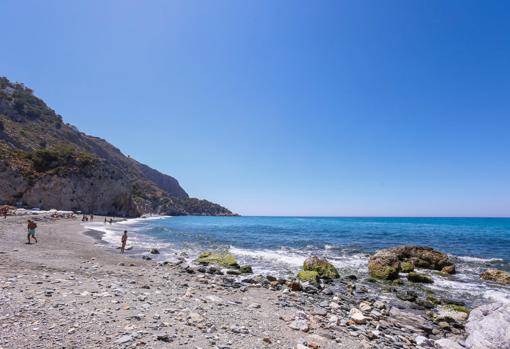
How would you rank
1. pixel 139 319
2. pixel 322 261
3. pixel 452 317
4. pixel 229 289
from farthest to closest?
pixel 322 261 → pixel 229 289 → pixel 452 317 → pixel 139 319

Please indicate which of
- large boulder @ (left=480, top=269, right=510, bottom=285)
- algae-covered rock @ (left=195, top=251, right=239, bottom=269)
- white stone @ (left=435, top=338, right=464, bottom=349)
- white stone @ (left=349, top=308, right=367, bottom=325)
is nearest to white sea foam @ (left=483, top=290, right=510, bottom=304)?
large boulder @ (left=480, top=269, right=510, bottom=285)

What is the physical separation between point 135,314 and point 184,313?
1.41 metres

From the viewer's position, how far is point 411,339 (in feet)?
31.4

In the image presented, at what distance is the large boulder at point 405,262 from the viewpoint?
20484mm

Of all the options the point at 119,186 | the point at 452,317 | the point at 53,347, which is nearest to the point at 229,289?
the point at 53,347

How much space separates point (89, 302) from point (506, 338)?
526 inches

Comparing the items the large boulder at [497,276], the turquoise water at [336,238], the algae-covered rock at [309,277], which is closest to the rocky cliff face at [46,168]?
the turquoise water at [336,238]

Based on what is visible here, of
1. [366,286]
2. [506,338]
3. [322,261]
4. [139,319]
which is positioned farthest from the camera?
[322,261]

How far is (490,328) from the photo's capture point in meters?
9.91

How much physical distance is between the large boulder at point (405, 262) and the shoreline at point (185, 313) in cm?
511

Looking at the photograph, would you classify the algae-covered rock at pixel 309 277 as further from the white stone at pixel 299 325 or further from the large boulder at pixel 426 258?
the large boulder at pixel 426 258

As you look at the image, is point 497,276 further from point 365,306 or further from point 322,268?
point 365,306

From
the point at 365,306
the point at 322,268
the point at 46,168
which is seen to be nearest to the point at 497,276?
the point at 322,268

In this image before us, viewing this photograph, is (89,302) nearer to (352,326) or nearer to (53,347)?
(53,347)
